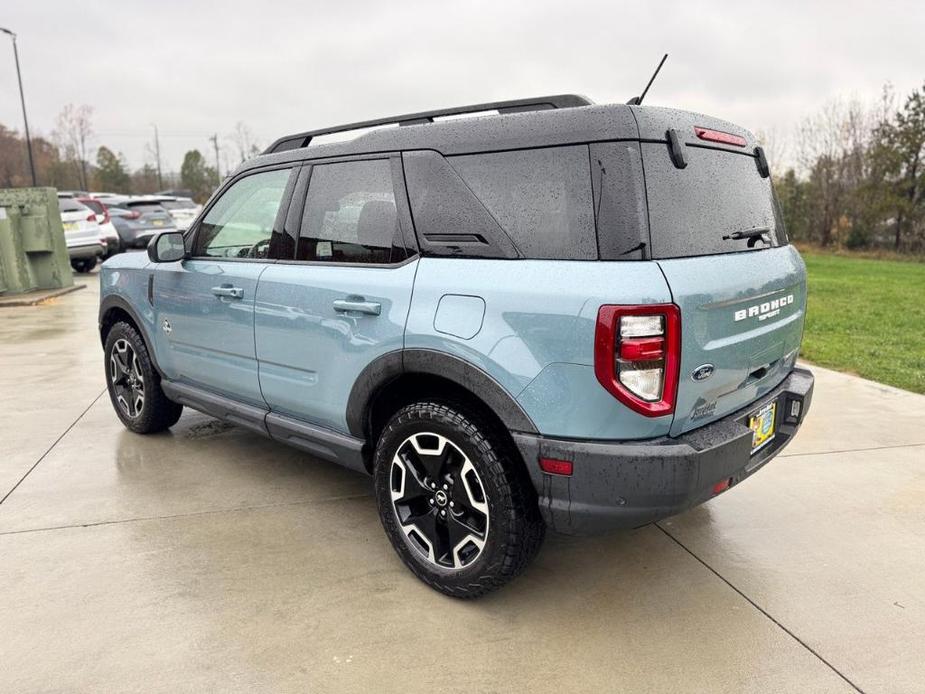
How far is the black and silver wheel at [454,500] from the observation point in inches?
98.5

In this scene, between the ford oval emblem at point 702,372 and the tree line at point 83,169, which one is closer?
the ford oval emblem at point 702,372

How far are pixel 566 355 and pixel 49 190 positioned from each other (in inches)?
476

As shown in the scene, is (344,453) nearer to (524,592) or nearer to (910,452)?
(524,592)

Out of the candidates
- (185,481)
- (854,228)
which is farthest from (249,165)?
(854,228)

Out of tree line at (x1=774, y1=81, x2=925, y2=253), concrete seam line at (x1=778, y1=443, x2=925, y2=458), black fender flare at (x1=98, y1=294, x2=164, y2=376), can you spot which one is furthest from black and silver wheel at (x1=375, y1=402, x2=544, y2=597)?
tree line at (x1=774, y1=81, x2=925, y2=253)

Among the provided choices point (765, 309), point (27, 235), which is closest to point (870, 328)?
point (765, 309)

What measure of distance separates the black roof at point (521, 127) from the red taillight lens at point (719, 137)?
0.03 m

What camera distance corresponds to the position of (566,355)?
2252mm

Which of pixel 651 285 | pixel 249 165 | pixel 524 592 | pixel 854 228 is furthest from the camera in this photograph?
pixel 854 228

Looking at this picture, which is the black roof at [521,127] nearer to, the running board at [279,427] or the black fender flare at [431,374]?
the black fender flare at [431,374]

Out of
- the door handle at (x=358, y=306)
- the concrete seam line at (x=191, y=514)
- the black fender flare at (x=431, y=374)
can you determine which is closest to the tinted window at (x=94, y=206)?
the concrete seam line at (x=191, y=514)

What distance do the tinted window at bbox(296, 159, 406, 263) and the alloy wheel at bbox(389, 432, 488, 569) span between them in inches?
31.4

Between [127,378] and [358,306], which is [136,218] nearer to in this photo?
[127,378]

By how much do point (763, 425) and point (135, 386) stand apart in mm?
3857
